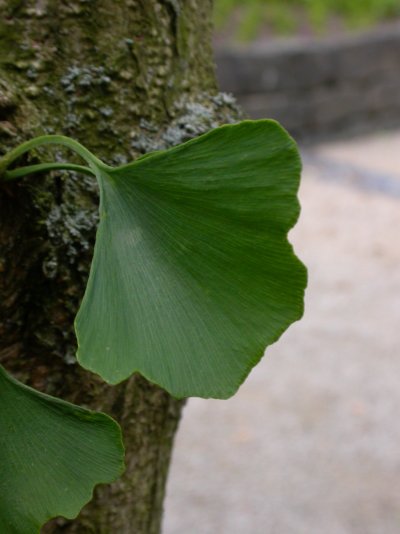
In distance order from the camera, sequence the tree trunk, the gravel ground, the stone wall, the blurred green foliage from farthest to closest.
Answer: the blurred green foliage, the stone wall, the gravel ground, the tree trunk

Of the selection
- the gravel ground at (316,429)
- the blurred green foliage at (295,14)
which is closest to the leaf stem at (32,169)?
the gravel ground at (316,429)

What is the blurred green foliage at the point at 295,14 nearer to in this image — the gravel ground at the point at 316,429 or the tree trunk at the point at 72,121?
the gravel ground at the point at 316,429

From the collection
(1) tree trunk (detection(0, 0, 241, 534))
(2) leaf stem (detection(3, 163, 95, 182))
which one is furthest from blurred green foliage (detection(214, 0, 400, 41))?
(2) leaf stem (detection(3, 163, 95, 182))

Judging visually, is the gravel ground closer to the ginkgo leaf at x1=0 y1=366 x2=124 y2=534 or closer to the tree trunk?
the tree trunk

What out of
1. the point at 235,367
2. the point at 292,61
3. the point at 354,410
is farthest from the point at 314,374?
the point at 292,61

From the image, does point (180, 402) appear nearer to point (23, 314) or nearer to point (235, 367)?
point (23, 314)

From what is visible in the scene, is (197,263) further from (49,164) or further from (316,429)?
(316,429)

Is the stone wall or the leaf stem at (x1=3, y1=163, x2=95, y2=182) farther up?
the stone wall
